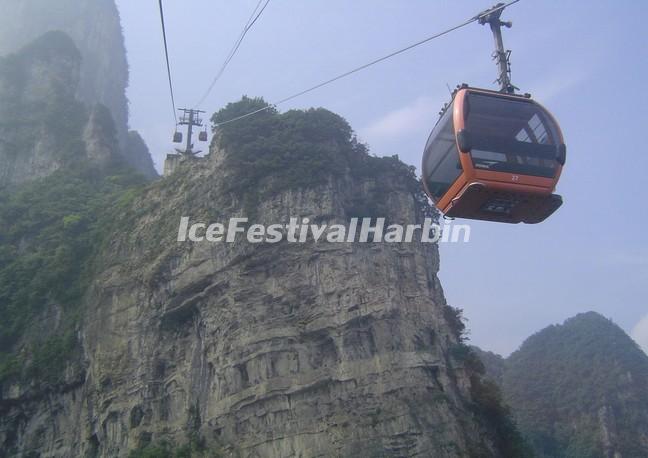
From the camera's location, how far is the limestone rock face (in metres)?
18.4

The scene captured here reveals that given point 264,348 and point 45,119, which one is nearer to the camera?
point 264,348

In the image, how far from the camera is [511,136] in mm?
8656

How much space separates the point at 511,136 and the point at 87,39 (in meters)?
46.0

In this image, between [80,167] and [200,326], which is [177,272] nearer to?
[200,326]

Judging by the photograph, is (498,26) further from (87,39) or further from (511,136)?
(87,39)

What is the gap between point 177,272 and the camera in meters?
21.9

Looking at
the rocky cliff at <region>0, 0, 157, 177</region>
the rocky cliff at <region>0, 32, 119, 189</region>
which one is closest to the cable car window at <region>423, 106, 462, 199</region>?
the rocky cliff at <region>0, 32, 119, 189</region>

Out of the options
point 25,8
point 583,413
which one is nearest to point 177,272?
point 583,413

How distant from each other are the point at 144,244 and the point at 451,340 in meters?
10.7

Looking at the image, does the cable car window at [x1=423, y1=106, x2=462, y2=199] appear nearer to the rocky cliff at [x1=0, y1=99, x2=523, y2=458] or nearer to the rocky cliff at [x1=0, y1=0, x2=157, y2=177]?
the rocky cliff at [x1=0, y1=99, x2=523, y2=458]
